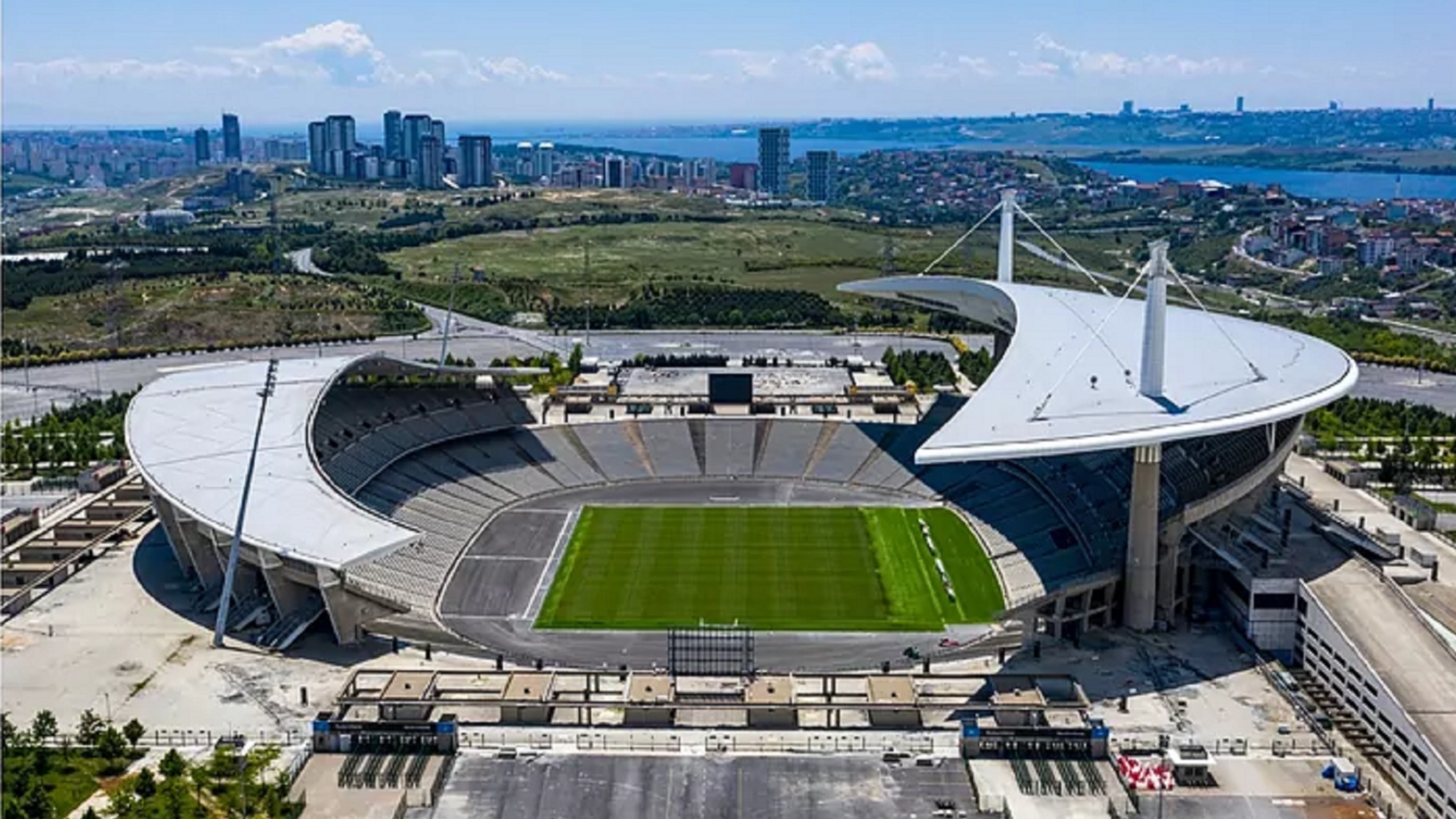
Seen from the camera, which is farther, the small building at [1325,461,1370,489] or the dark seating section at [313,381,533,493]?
the small building at [1325,461,1370,489]

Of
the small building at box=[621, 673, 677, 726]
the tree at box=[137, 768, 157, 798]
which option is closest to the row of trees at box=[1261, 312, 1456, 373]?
the small building at box=[621, 673, 677, 726]

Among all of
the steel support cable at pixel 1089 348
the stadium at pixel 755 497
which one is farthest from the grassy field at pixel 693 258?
the steel support cable at pixel 1089 348

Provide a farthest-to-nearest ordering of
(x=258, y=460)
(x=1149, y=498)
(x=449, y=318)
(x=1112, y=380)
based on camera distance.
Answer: (x=449, y=318), (x=258, y=460), (x=1112, y=380), (x=1149, y=498)

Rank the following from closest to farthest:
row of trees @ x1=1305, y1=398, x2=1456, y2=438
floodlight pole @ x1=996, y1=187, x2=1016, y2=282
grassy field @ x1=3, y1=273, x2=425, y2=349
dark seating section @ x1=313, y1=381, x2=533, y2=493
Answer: dark seating section @ x1=313, y1=381, x2=533, y2=493
row of trees @ x1=1305, y1=398, x2=1456, y2=438
floodlight pole @ x1=996, y1=187, x2=1016, y2=282
grassy field @ x1=3, y1=273, x2=425, y2=349

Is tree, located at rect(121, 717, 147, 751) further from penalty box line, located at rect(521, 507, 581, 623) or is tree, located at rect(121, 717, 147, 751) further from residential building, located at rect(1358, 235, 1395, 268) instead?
residential building, located at rect(1358, 235, 1395, 268)

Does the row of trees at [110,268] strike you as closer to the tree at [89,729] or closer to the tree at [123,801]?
the tree at [89,729]

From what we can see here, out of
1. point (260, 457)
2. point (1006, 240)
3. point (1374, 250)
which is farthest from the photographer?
point (1374, 250)

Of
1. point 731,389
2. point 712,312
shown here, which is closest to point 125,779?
point 731,389

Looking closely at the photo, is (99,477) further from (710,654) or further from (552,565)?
(710,654)
